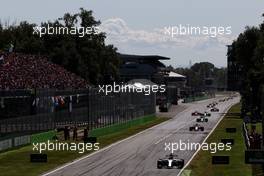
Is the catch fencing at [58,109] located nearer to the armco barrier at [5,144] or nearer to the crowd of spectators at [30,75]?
the armco barrier at [5,144]

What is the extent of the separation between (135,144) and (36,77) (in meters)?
30.0

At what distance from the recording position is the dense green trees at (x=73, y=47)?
152125 mm

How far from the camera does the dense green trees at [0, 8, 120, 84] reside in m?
152

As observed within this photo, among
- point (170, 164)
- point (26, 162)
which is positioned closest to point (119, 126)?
point (26, 162)

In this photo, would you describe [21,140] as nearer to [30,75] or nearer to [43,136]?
[43,136]

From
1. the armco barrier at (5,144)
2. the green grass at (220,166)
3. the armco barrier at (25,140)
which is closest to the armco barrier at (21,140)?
the armco barrier at (25,140)

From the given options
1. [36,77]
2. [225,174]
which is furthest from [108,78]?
[225,174]

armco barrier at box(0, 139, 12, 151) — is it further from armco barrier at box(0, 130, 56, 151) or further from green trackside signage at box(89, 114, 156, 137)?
green trackside signage at box(89, 114, 156, 137)

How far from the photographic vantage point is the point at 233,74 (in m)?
146

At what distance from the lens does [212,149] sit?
60250 mm

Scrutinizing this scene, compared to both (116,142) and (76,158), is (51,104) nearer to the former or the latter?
(116,142)

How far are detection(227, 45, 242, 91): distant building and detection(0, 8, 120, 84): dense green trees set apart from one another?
2824 centimetres

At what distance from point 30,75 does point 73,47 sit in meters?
61.2

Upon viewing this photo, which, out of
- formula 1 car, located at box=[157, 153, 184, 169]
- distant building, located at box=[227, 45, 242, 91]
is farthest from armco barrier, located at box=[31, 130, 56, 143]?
distant building, located at box=[227, 45, 242, 91]
